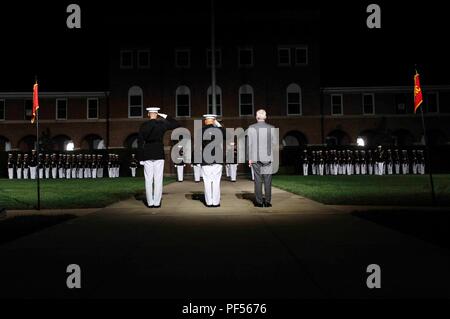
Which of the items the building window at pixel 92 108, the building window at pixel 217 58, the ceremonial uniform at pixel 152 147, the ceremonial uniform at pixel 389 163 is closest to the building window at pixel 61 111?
the building window at pixel 92 108

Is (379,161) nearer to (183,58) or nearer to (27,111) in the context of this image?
(183,58)

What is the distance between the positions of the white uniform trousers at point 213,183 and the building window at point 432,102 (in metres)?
34.2

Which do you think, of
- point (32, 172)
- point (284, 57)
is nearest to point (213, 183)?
point (32, 172)

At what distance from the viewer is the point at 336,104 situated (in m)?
39.9

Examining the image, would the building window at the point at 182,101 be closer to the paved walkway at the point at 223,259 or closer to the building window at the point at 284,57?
the building window at the point at 284,57

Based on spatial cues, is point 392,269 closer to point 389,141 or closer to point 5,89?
point 389,141

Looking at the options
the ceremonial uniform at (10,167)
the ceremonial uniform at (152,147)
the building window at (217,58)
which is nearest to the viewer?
the ceremonial uniform at (152,147)

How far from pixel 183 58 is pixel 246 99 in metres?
6.13

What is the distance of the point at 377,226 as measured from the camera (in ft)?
24.0

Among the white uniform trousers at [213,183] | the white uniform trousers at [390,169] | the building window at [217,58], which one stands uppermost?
the building window at [217,58]

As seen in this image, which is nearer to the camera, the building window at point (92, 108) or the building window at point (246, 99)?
the building window at point (246, 99)

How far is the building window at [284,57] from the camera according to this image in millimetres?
38531

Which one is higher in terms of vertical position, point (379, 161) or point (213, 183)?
point (379, 161)

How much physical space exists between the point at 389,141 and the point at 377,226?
99.0ft
